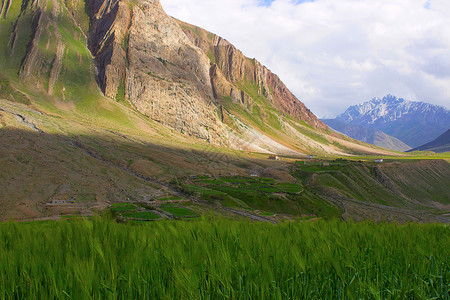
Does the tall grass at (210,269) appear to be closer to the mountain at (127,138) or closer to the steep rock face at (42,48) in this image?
the mountain at (127,138)

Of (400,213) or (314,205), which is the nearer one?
(314,205)

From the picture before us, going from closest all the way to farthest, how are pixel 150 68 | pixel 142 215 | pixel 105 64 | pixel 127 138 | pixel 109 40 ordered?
pixel 142 215
pixel 127 138
pixel 105 64
pixel 109 40
pixel 150 68

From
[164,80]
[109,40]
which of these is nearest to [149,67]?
[164,80]

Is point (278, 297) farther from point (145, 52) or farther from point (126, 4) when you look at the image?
point (126, 4)

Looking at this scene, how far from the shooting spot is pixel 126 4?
172 meters

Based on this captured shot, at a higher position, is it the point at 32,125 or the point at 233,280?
the point at 233,280

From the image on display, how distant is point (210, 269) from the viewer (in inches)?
106

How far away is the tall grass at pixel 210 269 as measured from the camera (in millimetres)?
2408

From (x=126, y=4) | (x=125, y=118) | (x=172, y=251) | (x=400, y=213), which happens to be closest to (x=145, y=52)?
(x=126, y=4)

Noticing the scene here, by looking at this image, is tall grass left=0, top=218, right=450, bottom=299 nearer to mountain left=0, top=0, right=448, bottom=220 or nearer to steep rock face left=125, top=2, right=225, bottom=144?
mountain left=0, top=0, right=448, bottom=220

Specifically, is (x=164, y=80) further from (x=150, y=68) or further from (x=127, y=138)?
(x=127, y=138)

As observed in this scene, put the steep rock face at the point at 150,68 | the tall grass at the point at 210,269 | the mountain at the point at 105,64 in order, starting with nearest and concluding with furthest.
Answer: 1. the tall grass at the point at 210,269
2. the mountain at the point at 105,64
3. the steep rock face at the point at 150,68

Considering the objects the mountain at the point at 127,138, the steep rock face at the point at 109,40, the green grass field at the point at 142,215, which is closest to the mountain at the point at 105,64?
the steep rock face at the point at 109,40

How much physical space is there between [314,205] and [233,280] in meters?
63.6
